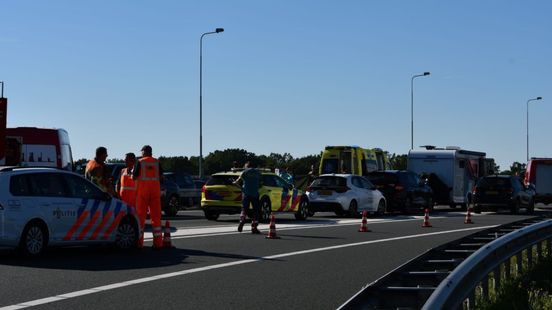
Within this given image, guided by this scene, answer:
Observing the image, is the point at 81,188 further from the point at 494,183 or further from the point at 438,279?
the point at 494,183

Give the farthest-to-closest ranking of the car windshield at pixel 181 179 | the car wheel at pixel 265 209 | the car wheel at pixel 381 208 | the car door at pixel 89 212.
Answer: the car windshield at pixel 181 179 < the car wheel at pixel 381 208 < the car wheel at pixel 265 209 < the car door at pixel 89 212

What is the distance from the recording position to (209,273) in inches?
474

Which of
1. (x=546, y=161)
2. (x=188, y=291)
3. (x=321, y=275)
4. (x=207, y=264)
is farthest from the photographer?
(x=546, y=161)

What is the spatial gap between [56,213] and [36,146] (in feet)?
33.6

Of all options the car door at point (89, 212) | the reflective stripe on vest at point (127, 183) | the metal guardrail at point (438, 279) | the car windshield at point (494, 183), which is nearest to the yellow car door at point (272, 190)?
the reflective stripe on vest at point (127, 183)

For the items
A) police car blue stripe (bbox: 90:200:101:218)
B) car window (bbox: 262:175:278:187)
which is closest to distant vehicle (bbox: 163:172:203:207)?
car window (bbox: 262:175:278:187)

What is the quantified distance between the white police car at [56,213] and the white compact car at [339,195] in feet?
49.5

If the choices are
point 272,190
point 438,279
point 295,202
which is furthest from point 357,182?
point 438,279

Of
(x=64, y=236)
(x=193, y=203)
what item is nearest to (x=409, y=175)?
(x=193, y=203)

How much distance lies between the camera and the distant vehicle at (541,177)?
47500mm

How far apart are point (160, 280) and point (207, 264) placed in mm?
2057

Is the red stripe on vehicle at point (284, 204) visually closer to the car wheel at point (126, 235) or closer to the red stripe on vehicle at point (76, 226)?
the car wheel at point (126, 235)

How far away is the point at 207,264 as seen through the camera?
518 inches

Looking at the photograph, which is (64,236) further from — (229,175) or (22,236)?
(229,175)
